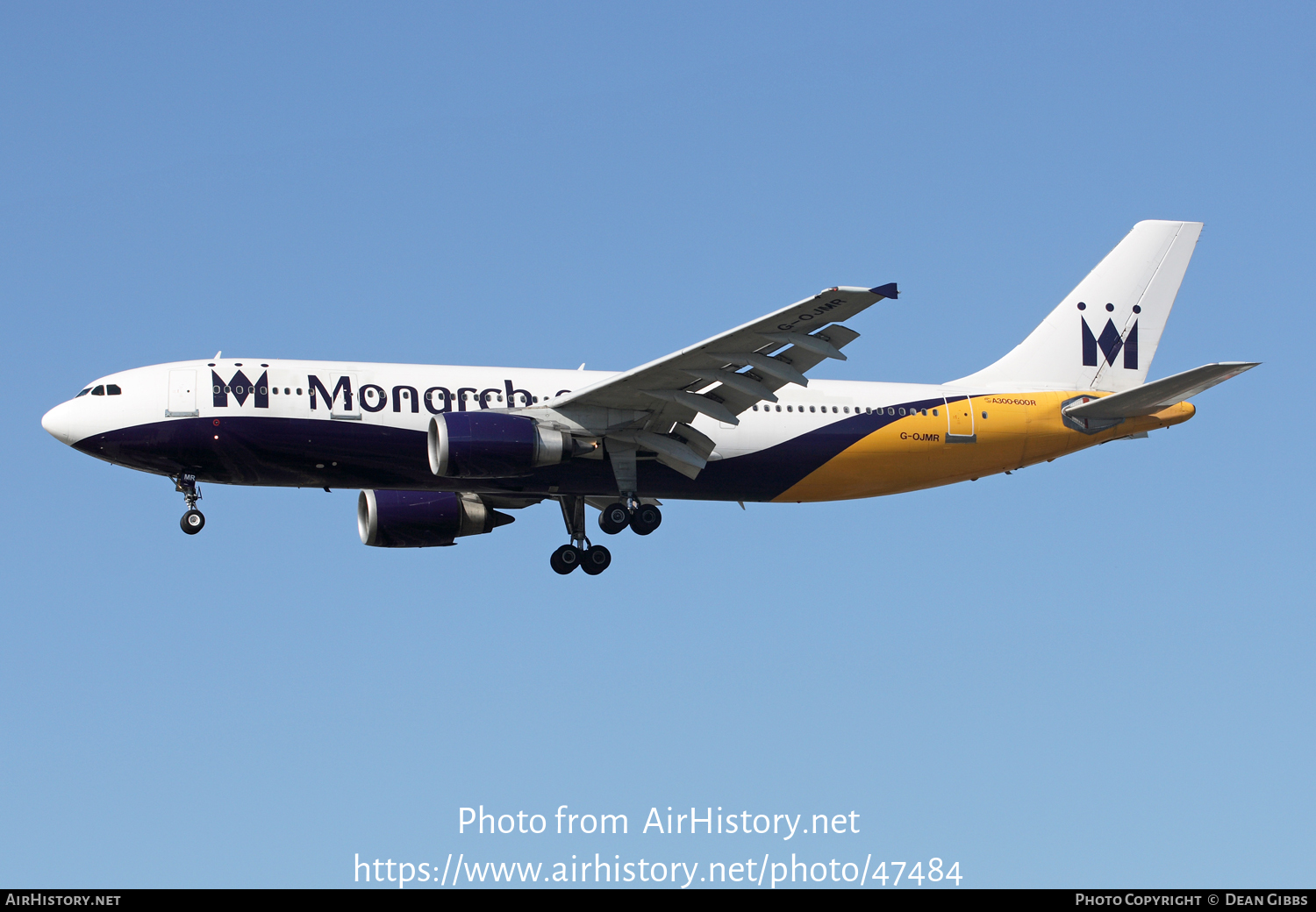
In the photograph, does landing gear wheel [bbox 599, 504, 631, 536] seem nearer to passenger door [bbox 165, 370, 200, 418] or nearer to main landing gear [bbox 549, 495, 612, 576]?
main landing gear [bbox 549, 495, 612, 576]

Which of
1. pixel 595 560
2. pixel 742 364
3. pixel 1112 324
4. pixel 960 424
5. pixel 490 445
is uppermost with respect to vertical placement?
pixel 1112 324

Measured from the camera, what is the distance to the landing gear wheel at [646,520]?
36.1 meters

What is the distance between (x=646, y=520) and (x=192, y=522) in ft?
32.3

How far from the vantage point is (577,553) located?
37.8 m

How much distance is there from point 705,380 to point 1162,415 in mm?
11274

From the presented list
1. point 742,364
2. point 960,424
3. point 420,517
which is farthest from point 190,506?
point 960,424

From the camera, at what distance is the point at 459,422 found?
1299 inches

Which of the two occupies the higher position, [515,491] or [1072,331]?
[1072,331]

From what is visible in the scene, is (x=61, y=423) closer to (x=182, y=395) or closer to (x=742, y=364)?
(x=182, y=395)

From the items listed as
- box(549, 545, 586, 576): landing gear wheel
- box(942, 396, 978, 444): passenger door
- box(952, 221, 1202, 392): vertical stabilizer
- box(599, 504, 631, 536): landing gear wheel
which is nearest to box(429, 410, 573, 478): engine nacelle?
box(599, 504, 631, 536): landing gear wheel

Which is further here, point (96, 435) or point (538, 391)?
point (538, 391)
